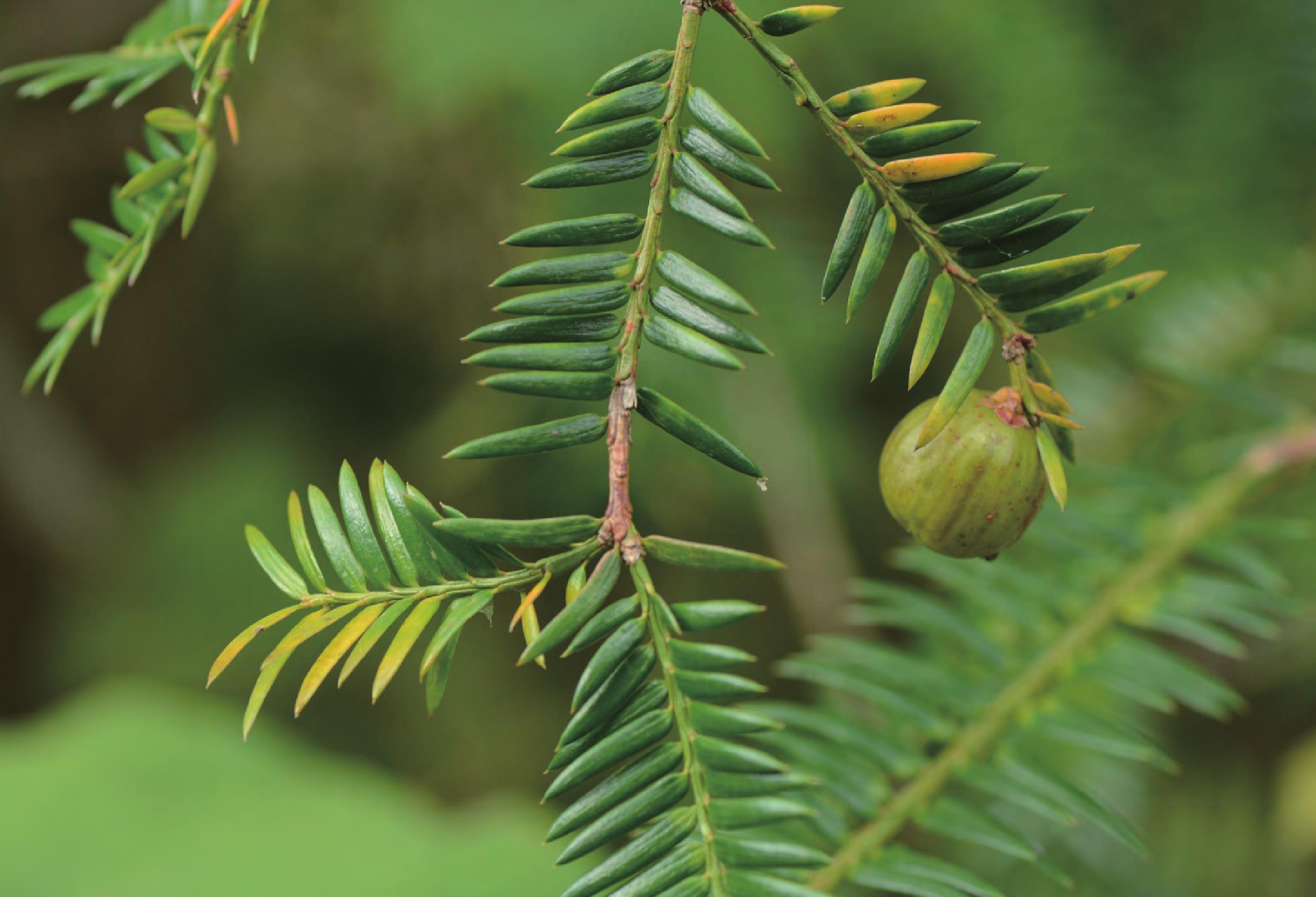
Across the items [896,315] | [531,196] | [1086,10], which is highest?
[1086,10]

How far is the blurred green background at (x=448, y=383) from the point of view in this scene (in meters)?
0.99

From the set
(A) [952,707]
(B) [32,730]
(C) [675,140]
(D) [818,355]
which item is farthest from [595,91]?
(B) [32,730]

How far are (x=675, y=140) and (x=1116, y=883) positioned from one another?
964 mm

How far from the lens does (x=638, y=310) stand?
34cm

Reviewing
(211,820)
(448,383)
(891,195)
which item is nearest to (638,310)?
(891,195)

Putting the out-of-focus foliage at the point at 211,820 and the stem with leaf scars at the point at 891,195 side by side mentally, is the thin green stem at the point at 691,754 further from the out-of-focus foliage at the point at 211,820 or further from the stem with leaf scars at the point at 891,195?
the out-of-focus foliage at the point at 211,820

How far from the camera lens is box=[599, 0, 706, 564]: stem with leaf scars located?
325mm

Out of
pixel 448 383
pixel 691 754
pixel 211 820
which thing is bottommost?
pixel 211 820

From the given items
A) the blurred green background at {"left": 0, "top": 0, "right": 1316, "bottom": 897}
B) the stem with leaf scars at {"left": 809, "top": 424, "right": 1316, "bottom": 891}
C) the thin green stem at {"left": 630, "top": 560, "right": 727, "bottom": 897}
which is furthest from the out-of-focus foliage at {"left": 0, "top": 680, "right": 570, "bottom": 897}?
the thin green stem at {"left": 630, "top": 560, "right": 727, "bottom": 897}

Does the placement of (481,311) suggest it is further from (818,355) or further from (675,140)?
(675,140)

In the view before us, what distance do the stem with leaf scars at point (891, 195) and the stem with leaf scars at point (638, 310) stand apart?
20mm

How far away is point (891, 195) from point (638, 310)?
0.31 feet

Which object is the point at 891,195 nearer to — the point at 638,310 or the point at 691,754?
the point at 638,310

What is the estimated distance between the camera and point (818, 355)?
4.13ft
